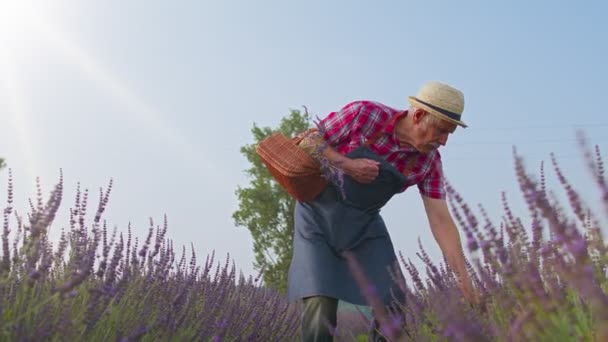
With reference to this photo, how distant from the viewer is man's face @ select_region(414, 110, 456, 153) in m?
3.76

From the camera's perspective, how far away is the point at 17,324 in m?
2.16

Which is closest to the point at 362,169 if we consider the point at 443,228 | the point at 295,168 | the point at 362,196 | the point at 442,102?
the point at 362,196

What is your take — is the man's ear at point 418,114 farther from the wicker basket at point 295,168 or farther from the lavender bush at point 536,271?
the lavender bush at point 536,271

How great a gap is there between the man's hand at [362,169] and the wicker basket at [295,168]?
183 millimetres

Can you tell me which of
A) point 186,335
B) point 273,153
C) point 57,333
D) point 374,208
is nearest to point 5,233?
point 57,333

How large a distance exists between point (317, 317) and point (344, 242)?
1.24ft

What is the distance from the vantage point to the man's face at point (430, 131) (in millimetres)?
3762

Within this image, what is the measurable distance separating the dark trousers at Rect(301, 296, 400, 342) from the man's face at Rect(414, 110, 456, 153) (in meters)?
0.87

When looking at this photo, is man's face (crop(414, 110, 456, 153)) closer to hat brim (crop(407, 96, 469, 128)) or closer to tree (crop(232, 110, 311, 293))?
hat brim (crop(407, 96, 469, 128))

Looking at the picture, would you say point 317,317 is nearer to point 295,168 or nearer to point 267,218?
point 295,168

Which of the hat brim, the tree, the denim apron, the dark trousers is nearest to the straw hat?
the hat brim

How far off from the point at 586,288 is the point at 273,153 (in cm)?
306

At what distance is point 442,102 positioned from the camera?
12.2 feet

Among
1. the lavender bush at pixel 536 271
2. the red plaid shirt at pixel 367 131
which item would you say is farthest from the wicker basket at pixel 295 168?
the lavender bush at pixel 536 271
